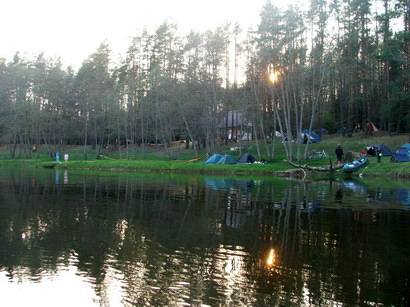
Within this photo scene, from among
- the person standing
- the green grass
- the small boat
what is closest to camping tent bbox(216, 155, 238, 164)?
the green grass

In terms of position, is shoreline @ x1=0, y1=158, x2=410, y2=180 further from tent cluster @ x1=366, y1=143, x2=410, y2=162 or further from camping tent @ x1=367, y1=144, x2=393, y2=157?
camping tent @ x1=367, y1=144, x2=393, y2=157

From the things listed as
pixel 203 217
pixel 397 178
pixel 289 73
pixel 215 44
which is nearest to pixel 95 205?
pixel 203 217

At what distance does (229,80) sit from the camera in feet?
207

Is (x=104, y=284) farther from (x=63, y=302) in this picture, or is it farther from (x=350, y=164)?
(x=350, y=164)

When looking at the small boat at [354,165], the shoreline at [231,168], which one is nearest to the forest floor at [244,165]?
the shoreline at [231,168]

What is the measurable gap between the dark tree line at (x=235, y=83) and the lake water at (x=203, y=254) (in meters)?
29.1

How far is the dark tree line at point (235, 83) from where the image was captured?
48.3 meters

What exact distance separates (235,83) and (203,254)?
52.3 m

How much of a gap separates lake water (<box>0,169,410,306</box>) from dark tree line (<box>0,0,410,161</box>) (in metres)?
29.1

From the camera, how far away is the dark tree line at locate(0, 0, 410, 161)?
4834 centimetres

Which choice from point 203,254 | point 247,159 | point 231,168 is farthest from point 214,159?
point 203,254

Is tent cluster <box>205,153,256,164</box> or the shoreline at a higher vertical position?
tent cluster <box>205,153,256,164</box>

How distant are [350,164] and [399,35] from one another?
53.9ft

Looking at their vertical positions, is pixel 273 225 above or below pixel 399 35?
below
